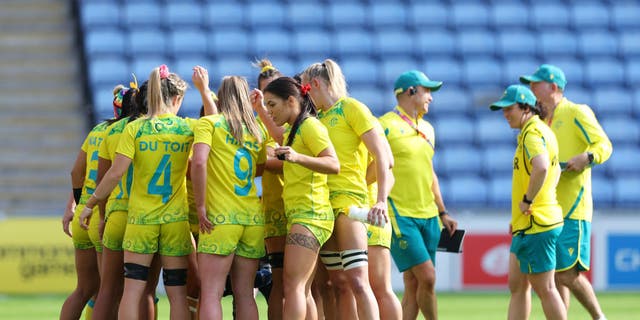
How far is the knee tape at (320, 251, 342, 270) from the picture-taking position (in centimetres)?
746

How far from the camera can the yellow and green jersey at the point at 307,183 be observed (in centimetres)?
707

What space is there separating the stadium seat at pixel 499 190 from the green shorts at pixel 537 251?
7.88m

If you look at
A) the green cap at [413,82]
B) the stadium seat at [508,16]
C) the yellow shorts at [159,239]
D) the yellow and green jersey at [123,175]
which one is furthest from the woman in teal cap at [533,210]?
the stadium seat at [508,16]

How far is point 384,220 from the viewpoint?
6855 millimetres

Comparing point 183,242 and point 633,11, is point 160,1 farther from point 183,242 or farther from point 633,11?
point 183,242

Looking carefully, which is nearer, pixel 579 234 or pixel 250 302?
pixel 250 302

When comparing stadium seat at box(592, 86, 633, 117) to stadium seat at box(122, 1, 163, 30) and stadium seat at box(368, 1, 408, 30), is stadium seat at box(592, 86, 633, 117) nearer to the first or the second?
stadium seat at box(368, 1, 408, 30)

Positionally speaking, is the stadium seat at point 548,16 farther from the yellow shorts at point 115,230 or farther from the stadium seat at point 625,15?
the yellow shorts at point 115,230

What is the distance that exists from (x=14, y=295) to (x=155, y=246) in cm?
713

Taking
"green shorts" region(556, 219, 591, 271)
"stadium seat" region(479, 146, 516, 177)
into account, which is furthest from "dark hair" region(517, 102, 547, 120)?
"stadium seat" region(479, 146, 516, 177)

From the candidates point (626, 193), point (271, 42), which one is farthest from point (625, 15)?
point (271, 42)

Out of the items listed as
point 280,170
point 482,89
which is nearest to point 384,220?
point 280,170

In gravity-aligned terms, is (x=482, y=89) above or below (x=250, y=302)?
above

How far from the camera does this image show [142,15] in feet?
61.2
